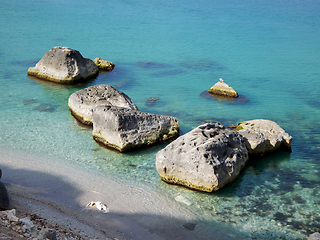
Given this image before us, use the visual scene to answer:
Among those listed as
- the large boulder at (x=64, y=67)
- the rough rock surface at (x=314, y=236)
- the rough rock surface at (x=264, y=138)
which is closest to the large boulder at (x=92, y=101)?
the large boulder at (x=64, y=67)

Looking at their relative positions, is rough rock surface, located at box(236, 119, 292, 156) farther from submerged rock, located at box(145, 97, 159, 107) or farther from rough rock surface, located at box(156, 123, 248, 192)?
submerged rock, located at box(145, 97, 159, 107)

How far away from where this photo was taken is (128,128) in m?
12.7

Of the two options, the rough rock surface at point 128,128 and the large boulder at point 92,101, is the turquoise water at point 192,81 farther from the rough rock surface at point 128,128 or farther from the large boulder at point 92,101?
the large boulder at point 92,101

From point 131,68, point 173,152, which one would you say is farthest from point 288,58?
point 173,152

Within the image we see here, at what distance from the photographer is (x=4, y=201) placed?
27.4 ft

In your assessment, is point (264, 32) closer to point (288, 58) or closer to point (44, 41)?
point (288, 58)

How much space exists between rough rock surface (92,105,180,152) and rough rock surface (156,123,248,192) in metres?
1.99

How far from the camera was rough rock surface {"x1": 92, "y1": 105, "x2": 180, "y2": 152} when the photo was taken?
12.6m

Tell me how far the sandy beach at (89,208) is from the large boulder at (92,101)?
3.38 metres

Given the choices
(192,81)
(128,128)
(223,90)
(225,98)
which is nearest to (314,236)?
(128,128)

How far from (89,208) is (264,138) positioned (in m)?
6.57

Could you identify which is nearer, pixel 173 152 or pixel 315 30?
pixel 173 152

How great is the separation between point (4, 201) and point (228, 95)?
12825 mm

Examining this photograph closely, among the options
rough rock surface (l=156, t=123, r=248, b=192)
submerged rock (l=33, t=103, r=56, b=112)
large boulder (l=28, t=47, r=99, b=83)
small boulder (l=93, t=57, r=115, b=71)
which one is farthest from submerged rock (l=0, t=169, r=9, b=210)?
small boulder (l=93, t=57, r=115, b=71)
